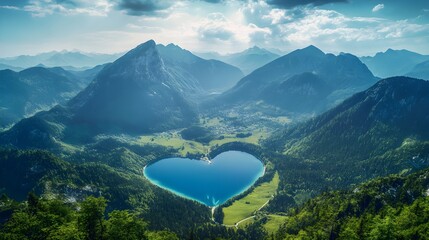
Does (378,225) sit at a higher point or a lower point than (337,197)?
higher

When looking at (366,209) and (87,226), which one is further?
(366,209)

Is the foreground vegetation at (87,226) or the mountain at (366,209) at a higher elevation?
the foreground vegetation at (87,226)

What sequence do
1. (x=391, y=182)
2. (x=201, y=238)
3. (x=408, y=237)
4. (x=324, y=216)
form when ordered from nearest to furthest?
(x=408, y=237) < (x=324, y=216) < (x=391, y=182) < (x=201, y=238)

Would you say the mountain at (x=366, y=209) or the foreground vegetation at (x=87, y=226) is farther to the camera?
the mountain at (x=366, y=209)

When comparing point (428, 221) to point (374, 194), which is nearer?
point (428, 221)

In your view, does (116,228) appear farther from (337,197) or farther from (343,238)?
(337,197)

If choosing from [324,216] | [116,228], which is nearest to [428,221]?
[324,216]

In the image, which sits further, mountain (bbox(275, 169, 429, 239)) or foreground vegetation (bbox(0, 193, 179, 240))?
mountain (bbox(275, 169, 429, 239))

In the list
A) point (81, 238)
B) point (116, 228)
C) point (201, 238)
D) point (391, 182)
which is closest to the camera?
point (81, 238)

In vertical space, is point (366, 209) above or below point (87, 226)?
below

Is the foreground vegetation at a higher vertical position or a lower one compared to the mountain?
higher

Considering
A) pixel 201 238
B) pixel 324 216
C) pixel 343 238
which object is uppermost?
pixel 343 238
